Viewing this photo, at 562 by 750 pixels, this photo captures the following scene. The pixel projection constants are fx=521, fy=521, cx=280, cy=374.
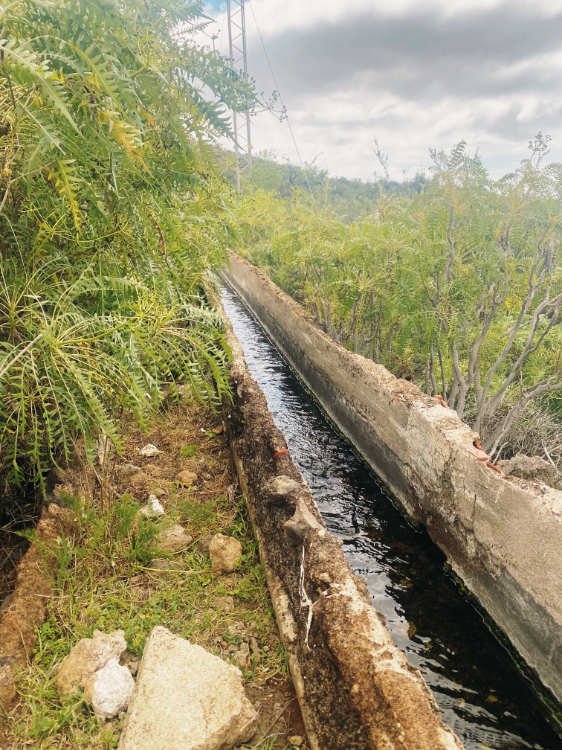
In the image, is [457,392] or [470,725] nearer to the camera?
[470,725]

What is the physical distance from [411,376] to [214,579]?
5.94 m

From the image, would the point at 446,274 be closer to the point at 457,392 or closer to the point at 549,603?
the point at 457,392

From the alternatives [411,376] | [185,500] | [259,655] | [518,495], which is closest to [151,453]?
[185,500]

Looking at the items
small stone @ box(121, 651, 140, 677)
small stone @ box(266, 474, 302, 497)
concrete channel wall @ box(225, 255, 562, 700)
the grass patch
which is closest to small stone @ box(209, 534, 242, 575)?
the grass patch

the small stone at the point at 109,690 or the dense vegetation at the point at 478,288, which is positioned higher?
the dense vegetation at the point at 478,288

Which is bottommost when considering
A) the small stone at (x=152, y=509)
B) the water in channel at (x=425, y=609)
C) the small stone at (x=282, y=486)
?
the water in channel at (x=425, y=609)

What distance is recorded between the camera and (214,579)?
396 centimetres

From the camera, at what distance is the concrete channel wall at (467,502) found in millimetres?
3678

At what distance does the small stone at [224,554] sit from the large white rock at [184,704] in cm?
112

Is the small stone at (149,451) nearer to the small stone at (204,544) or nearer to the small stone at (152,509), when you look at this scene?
the small stone at (152,509)

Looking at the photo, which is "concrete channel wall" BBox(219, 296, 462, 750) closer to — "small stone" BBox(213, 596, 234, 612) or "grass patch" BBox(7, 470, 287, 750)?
"grass patch" BBox(7, 470, 287, 750)

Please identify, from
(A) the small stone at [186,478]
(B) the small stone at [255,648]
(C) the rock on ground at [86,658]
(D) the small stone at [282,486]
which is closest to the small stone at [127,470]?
(A) the small stone at [186,478]

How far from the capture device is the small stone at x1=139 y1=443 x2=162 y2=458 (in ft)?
18.5

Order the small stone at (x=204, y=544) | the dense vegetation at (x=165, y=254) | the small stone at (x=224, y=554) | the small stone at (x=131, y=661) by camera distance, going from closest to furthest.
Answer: the dense vegetation at (x=165, y=254) → the small stone at (x=131, y=661) → the small stone at (x=224, y=554) → the small stone at (x=204, y=544)
